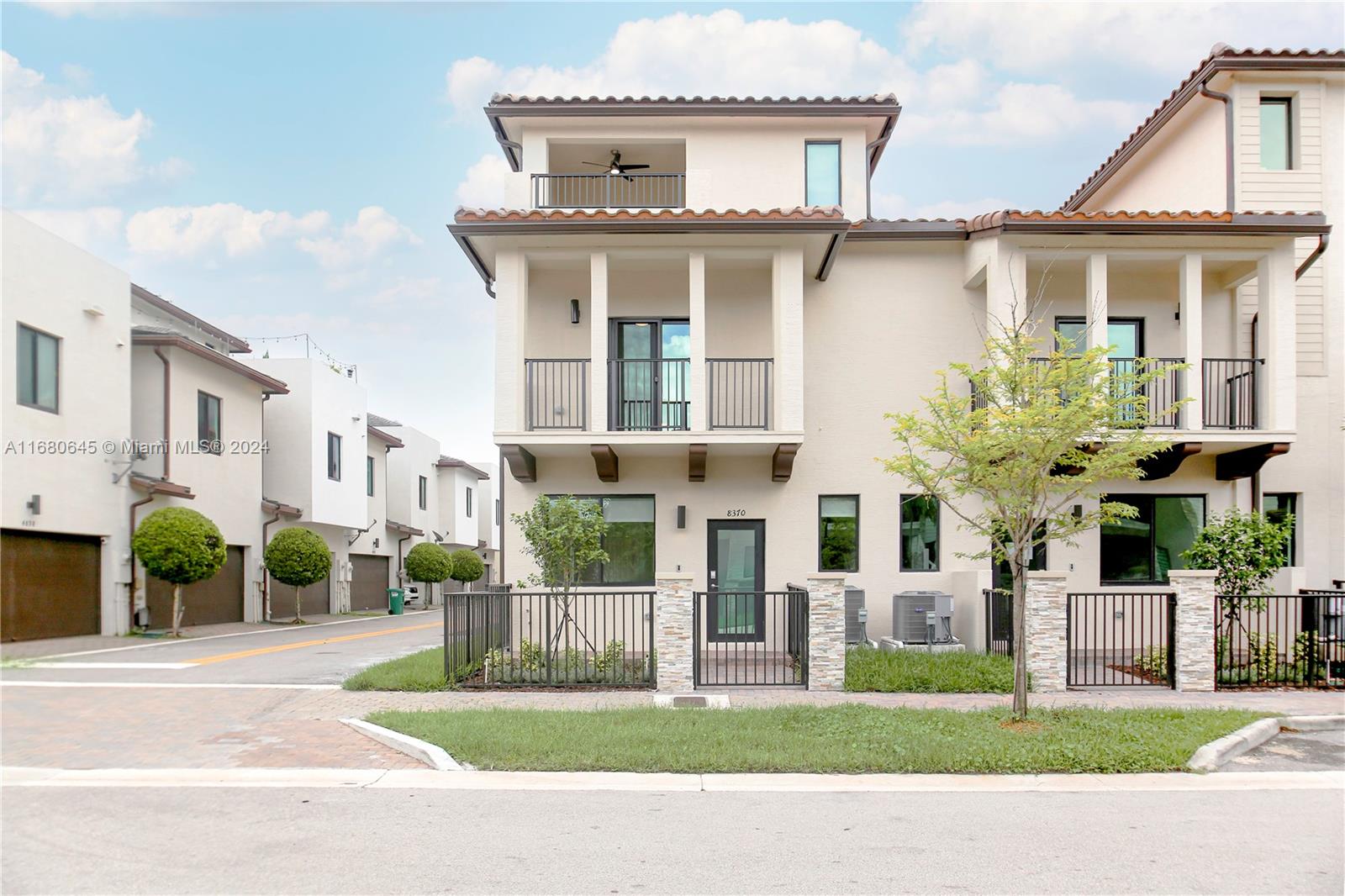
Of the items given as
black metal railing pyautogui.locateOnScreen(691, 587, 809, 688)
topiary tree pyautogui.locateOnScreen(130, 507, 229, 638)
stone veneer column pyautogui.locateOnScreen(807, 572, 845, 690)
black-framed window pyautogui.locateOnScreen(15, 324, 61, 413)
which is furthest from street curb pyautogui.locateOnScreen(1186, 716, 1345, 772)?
black-framed window pyautogui.locateOnScreen(15, 324, 61, 413)

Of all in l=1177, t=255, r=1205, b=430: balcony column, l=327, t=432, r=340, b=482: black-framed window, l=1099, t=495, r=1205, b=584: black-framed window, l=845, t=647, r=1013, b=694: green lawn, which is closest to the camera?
l=845, t=647, r=1013, b=694: green lawn

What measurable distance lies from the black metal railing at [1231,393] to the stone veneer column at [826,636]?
787cm

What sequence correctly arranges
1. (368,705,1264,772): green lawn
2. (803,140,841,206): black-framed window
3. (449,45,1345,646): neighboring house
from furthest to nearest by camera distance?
(803,140,841,206): black-framed window, (449,45,1345,646): neighboring house, (368,705,1264,772): green lawn

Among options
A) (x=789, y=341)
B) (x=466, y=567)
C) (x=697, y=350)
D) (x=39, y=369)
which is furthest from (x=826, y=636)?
(x=466, y=567)

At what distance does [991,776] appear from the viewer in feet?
26.0

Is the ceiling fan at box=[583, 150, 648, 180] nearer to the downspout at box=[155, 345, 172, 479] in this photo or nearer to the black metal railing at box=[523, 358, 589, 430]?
the black metal railing at box=[523, 358, 589, 430]

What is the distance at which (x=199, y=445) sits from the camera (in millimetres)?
21922

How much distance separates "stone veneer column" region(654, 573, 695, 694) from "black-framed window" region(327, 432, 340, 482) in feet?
66.2

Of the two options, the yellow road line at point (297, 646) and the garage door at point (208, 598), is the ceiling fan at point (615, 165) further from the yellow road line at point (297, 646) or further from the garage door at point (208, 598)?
the garage door at point (208, 598)

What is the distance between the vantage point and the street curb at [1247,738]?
8.30 meters

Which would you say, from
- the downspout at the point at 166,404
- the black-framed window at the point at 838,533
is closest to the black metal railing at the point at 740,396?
the black-framed window at the point at 838,533

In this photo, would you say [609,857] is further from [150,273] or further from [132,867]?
[150,273]

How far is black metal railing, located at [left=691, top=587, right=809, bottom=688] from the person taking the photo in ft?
38.2

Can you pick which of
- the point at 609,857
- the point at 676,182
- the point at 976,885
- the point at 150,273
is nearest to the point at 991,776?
the point at 976,885
